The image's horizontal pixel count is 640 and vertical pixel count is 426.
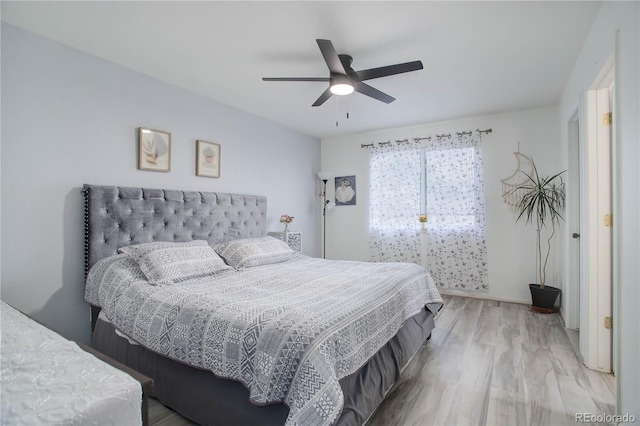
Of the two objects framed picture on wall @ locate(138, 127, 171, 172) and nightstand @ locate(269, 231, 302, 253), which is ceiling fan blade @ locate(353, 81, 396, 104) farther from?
nightstand @ locate(269, 231, 302, 253)

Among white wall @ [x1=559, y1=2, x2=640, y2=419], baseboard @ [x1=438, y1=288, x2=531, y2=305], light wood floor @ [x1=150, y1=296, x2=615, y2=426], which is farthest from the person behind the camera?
baseboard @ [x1=438, y1=288, x2=531, y2=305]

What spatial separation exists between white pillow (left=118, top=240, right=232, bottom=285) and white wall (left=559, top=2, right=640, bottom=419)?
266 centimetres

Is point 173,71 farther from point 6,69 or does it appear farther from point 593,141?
point 593,141

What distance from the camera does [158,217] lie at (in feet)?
9.45

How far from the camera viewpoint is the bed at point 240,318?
1.33 m

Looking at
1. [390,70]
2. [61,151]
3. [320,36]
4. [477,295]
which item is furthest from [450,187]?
[61,151]

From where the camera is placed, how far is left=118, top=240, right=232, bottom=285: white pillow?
223 cm

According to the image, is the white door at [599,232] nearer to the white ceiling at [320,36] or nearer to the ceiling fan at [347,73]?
the white ceiling at [320,36]

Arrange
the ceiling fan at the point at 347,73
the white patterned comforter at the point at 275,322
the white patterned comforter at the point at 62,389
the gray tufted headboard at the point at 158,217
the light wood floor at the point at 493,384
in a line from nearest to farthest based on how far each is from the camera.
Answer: the white patterned comforter at the point at 62,389 → the white patterned comforter at the point at 275,322 → the light wood floor at the point at 493,384 → the ceiling fan at the point at 347,73 → the gray tufted headboard at the point at 158,217

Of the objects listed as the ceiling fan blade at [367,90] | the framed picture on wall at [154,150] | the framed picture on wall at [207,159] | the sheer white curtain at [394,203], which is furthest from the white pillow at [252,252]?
the sheer white curtain at [394,203]

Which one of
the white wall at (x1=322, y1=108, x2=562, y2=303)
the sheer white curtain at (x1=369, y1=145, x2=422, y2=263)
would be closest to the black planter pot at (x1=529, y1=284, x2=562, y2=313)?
the white wall at (x1=322, y1=108, x2=562, y2=303)

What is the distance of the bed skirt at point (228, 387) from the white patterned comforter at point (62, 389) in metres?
0.71

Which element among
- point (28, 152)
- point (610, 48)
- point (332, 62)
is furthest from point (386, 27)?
point (28, 152)

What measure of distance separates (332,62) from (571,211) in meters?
2.95
